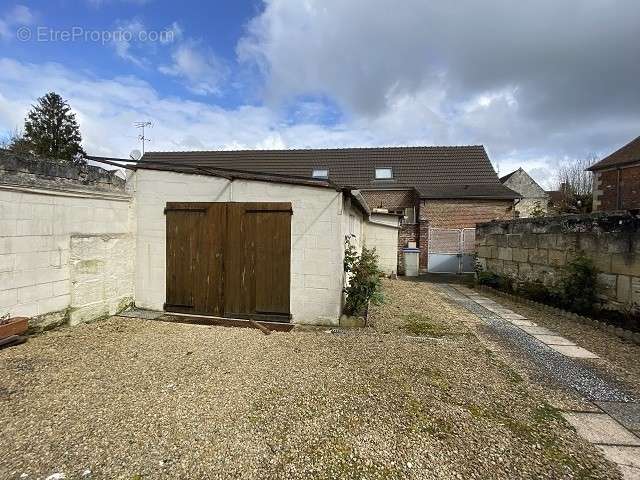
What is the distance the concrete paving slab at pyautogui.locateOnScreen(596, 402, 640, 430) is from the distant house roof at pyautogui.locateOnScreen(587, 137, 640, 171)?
61.2 feet

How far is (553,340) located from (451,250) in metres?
9.07

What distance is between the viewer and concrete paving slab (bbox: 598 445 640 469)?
2.33 meters

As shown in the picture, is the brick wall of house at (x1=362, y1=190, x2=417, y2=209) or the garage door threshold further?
the brick wall of house at (x1=362, y1=190, x2=417, y2=209)

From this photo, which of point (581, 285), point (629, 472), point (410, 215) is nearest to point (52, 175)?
point (629, 472)

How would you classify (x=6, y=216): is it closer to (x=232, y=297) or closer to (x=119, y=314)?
(x=119, y=314)

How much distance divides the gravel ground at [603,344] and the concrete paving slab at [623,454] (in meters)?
1.29

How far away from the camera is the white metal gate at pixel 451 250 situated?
44.8ft

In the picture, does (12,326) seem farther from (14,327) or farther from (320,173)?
(320,173)

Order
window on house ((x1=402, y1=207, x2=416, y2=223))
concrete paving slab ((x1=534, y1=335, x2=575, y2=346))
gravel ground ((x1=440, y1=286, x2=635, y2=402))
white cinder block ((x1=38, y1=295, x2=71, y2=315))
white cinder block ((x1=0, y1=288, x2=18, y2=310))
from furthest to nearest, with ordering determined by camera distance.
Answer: window on house ((x1=402, y1=207, x2=416, y2=223)), concrete paving slab ((x1=534, y1=335, x2=575, y2=346)), white cinder block ((x1=38, y1=295, x2=71, y2=315)), white cinder block ((x1=0, y1=288, x2=18, y2=310)), gravel ground ((x1=440, y1=286, x2=635, y2=402))

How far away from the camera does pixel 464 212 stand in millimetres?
14836

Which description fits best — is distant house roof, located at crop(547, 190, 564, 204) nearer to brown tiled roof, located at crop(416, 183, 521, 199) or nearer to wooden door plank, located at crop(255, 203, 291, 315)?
brown tiled roof, located at crop(416, 183, 521, 199)

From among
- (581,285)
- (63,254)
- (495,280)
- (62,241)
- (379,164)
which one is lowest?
(495,280)

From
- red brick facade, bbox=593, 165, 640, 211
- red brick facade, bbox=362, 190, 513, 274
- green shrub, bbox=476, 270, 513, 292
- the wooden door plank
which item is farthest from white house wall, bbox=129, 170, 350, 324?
red brick facade, bbox=593, 165, 640, 211

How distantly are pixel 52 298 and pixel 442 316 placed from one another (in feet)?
22.2
